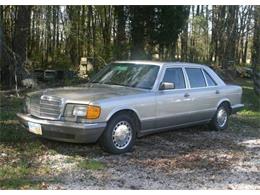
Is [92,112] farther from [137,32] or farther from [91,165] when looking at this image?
[137,32]

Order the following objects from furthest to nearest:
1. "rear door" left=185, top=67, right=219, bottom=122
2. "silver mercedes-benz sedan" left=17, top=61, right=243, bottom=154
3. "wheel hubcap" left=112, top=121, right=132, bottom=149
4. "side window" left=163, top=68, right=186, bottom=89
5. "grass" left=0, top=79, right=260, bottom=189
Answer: "rear door" left=185, top=67, right=219, bottom=122 < "side window" left=163, top=68, right=186, bottom=89 < "wheel hubcap" left=112, top=121, right=132, bottom=149 < "silver mercedes-benz sedan" left=17, top=61, right=243, bottom=154 < "grass" left=0, top=79, right=260, bottom=189

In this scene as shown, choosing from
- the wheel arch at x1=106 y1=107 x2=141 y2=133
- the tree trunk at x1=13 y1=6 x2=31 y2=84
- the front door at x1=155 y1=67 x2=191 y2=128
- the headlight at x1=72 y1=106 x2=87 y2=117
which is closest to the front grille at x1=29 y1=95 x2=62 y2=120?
the headlight at x1=72 y1=106 x2=87 y2=117

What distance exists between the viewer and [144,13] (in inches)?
703

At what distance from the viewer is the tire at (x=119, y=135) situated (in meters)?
7.10

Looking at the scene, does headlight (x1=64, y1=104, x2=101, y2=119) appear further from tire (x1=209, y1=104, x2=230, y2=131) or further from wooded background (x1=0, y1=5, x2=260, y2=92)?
wooded background (x1=0, y1=5, x2=260, y2=92)

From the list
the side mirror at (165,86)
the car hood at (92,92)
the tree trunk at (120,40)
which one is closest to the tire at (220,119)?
the side mirror at (165,86)

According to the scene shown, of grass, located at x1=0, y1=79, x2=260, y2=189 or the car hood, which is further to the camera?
the car hood

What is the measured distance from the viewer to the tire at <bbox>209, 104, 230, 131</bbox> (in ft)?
31.9

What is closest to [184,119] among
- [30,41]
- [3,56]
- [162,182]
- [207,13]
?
[162,182]

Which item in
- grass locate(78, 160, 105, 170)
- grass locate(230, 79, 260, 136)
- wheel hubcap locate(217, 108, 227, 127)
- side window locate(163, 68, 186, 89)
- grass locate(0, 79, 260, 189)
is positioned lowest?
grass locate(230, 79, 260, 136)

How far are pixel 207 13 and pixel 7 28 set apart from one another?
13.2 meters

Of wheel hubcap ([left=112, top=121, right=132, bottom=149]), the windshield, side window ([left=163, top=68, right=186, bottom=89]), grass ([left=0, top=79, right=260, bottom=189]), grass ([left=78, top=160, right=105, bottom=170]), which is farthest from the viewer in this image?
side window ([left=163, top=68, right=186, bottom=89])

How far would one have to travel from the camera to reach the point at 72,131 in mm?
6801

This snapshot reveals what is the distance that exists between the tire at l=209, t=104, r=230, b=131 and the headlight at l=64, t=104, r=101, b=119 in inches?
142
